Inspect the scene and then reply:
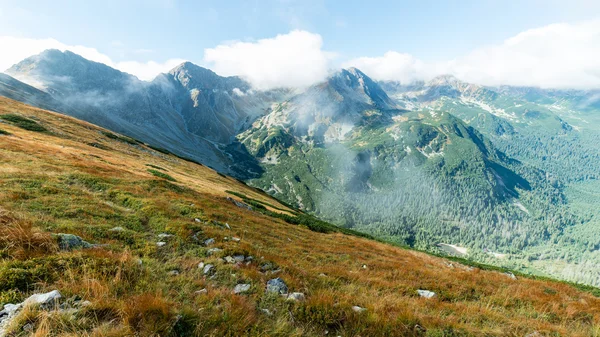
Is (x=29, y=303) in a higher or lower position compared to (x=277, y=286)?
higher

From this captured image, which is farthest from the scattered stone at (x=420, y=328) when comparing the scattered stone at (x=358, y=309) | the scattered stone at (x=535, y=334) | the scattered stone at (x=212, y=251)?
the scattered stone at (x=212, y=251)

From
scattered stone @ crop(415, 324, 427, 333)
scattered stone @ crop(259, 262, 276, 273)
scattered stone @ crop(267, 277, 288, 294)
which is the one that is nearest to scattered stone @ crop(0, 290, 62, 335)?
scattered stone @ crop(267, 277, 288, 294)

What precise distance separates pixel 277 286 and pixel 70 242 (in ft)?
22.4

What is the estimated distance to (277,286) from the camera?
8406mm

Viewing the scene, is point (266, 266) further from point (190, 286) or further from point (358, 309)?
point (358, 309)

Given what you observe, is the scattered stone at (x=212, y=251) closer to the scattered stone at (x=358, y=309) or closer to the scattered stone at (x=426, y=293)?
the scattered stone at (x=358, y=309)

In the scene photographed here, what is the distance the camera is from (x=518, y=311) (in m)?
9.98

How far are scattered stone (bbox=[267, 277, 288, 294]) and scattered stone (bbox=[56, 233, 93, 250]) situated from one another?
6121mm

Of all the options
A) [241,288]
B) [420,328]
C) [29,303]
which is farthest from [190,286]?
[420,328]

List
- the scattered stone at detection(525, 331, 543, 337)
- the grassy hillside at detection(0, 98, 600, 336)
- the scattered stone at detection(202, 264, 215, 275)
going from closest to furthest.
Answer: the grassy hillside at detection(0, 98, 600, 336) < the scattered stone at detection(525, 331, 543, 337) < the scattered stone at detection(202, 264, 215, 275)

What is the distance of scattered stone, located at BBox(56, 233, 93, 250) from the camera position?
25.2 feet

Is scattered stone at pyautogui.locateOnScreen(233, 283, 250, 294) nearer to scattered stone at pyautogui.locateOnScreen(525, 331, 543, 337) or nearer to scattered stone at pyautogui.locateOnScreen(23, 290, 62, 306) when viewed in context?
scattered stone at pyautogui.locateOnScreen(23, 290, 62, 306)

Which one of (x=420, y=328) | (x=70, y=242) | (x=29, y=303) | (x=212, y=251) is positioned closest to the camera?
(x=29, y=303)

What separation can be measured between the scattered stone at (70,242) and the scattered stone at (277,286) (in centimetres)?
612
